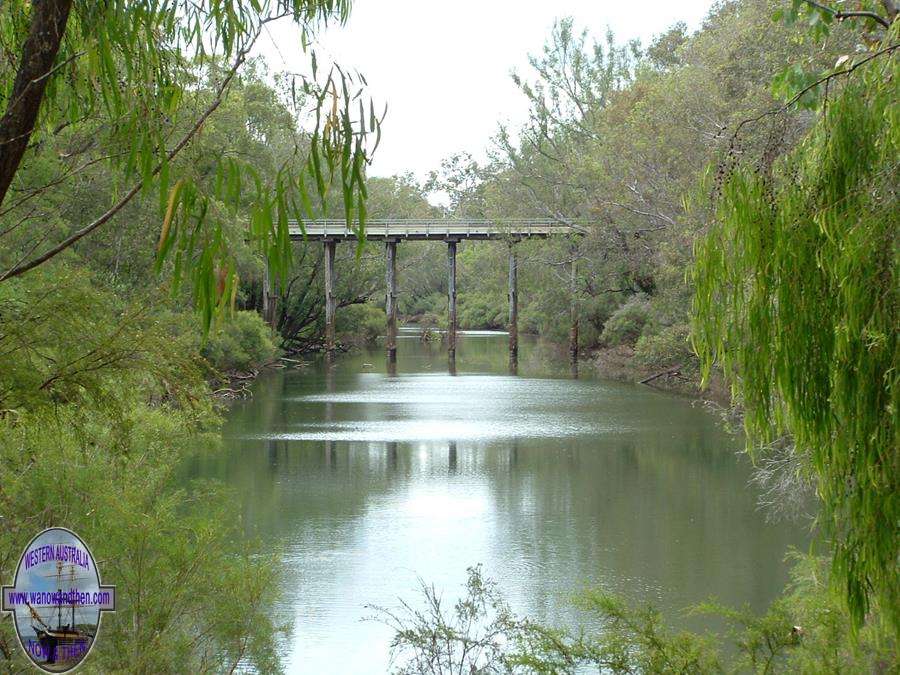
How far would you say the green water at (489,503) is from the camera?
825cm

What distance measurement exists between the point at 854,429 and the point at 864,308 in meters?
0.38

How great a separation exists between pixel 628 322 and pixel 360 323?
44.8 feet

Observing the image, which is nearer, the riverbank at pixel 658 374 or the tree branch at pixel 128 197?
the tree branch at pixel 128 197

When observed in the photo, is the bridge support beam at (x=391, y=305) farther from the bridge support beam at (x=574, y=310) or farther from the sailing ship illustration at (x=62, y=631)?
the sailing ship illustration at (x=62, y=631)

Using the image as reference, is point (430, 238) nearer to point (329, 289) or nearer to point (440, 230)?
point (440, 230)

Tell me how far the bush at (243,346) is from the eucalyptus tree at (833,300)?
18715 mm

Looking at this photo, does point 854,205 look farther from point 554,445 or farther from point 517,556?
point 554,445

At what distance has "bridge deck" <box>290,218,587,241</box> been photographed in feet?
91.7

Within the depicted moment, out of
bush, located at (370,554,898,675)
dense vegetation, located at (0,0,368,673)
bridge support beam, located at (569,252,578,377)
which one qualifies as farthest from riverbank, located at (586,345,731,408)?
dense vegetation, located at (0,0,368,673)

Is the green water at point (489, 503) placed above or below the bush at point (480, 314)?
below

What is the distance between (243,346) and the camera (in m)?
24.4

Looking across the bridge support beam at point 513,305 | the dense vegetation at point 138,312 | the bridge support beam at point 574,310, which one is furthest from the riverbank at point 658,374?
the dense vegetation at point 138,312

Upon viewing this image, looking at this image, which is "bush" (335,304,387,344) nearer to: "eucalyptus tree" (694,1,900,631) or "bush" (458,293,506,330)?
"bush" (458,293,506,330)

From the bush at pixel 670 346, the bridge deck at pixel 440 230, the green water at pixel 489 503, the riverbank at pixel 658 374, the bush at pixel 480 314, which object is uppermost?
the bridge deck at pixel 440 230
